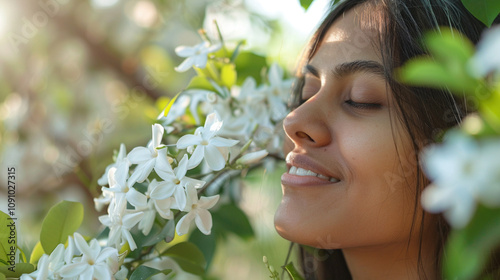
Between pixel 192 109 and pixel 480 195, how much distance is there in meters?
0.64

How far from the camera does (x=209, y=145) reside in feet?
2.10

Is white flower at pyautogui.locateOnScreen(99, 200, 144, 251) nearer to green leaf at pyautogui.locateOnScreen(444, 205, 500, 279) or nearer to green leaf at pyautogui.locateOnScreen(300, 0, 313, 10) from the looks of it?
green leaf at pyautogui.locateOnScreen(300, 0, 313, 10)

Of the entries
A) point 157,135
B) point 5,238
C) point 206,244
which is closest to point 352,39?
point 157,135

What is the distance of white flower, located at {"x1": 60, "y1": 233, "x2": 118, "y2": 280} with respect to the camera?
0.62 metres

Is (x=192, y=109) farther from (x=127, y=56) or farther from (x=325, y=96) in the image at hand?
(x=127, y=56)

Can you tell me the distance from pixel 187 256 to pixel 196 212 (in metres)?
0.15

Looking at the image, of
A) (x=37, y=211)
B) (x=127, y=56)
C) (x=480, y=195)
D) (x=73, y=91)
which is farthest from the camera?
(x=73, y=91)

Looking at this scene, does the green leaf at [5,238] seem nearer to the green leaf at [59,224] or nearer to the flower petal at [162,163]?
the green leaf at [59,224]

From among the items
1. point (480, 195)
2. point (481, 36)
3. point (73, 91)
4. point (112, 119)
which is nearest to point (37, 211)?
point (112, 119)

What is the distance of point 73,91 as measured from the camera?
173 centimetres

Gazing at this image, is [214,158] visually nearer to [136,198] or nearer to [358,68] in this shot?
[136,198]

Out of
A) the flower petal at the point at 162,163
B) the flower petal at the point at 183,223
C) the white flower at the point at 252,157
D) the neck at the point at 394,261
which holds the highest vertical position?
the flower petal at the point at 162,163

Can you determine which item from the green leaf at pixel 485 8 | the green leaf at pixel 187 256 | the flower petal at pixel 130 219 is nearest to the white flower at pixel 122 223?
the flower petal at pixel 130 219

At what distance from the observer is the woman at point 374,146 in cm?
65
